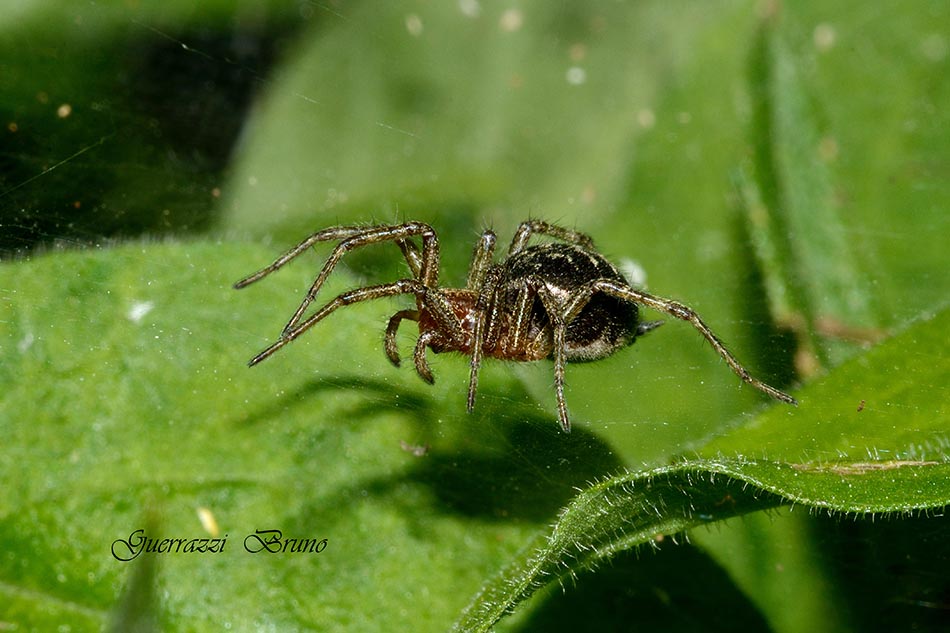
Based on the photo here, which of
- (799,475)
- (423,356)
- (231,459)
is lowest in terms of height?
(231,459)

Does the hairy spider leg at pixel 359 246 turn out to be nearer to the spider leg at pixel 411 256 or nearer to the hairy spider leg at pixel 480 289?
the spider leg at pixel 411 256

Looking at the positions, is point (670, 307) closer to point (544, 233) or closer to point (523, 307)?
point (523, 307)

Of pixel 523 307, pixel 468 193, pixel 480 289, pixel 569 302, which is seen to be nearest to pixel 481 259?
pixel 480 289

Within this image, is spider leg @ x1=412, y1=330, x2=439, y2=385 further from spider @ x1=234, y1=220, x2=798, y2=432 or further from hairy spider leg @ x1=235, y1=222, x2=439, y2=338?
hairy spider leg @ x1=235, y1=222, x2=439, y2=338

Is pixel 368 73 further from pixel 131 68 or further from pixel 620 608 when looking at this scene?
pixel 620 608

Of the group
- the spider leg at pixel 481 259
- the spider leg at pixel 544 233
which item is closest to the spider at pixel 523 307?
the spider leg at pixel 481 259

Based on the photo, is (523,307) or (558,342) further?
(523,307)

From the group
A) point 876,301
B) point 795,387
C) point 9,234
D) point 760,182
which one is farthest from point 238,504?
point 876,301
